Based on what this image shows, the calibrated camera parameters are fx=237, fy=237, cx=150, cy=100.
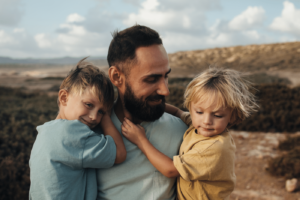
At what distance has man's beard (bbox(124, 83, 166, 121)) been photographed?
1991 mm

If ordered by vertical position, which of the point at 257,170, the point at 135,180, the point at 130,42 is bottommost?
the point at 257,170

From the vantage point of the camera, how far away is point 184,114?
2338 mm

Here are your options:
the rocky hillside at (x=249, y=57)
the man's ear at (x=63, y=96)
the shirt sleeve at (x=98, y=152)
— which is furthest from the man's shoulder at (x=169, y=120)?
the rocky hillside at (x=249, y=57)

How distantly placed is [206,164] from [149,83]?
792mm

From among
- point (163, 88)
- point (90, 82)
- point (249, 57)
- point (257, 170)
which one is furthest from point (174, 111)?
point (249, 57)

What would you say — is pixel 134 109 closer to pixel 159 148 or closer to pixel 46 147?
pixel 159 148

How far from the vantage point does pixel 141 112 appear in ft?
6.57

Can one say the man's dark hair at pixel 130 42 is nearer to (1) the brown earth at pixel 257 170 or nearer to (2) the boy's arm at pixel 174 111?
(2) the boy's arm at pixel 174 111

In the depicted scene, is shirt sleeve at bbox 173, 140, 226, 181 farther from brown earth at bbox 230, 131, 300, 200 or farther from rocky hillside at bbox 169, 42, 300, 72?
rocky hillside at bbox 169, 42, 300, 72

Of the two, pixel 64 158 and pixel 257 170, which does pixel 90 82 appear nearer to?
pixel 64 158

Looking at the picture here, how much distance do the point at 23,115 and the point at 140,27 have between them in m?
8.49

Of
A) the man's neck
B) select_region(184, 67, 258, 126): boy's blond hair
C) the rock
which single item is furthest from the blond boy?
the rock

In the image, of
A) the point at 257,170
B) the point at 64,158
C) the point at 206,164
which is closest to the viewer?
the point at 64,158

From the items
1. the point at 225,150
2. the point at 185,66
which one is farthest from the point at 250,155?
the point at 185,66
